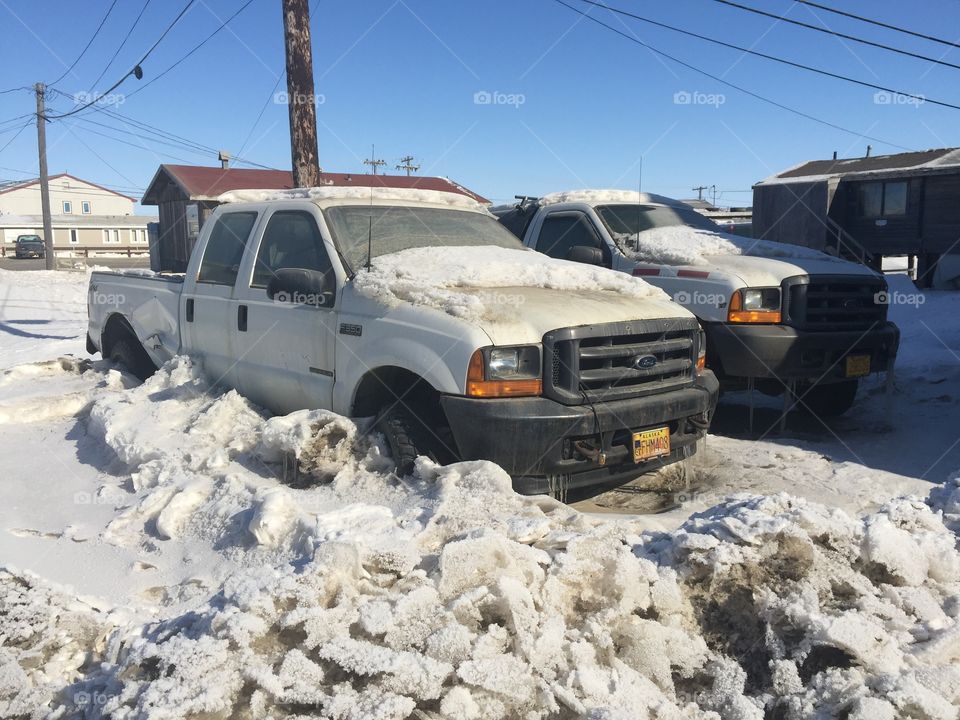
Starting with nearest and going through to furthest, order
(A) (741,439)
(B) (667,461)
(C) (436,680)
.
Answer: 1. (C) (436,680)
2. (B) (667,461)
3. (A) (741,439)

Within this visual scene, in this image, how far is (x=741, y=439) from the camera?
6.50 meters

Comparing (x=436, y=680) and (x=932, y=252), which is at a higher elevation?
(x=932, y=252)

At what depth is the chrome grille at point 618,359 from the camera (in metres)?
4.10

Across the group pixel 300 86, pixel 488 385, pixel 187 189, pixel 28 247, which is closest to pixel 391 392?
pixel 488 385

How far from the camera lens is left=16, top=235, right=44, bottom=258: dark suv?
4975cm

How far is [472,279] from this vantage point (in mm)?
4664

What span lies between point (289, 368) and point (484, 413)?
1.78m

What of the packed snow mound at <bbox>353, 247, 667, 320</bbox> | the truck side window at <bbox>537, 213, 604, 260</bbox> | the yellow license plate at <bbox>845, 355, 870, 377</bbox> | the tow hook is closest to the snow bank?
the tow hook

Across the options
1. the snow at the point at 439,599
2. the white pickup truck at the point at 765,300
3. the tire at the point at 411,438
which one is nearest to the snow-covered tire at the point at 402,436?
the tire at the point at 411,438

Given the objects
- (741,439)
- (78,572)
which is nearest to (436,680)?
(78,572)

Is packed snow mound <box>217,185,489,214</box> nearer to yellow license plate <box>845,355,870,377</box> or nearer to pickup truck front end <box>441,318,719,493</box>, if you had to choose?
pickup truck front end <box>441,318,719,493</box>

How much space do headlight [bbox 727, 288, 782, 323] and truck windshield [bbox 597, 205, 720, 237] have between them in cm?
153

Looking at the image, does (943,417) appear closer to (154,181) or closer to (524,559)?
(524,559)

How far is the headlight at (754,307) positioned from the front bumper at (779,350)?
7 centimetres
